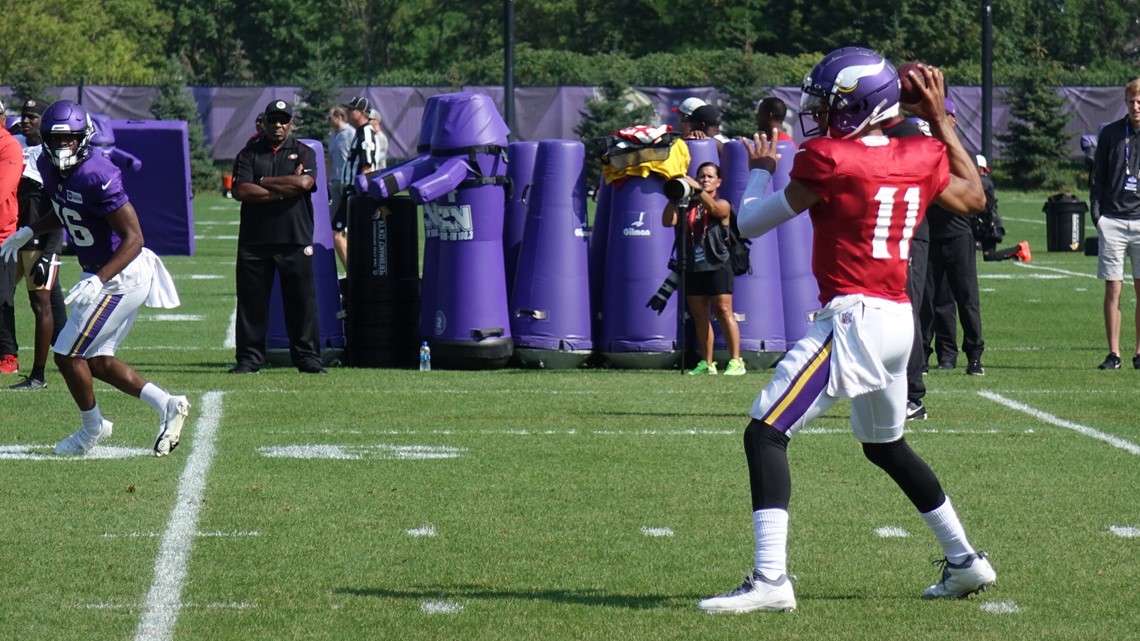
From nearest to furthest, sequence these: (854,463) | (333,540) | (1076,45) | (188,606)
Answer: (188,606)
(333,540)
(854,463)
(1076,45)

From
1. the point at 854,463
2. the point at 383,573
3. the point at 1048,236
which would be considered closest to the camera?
the point at 383,573

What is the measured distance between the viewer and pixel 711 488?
27.4 ft

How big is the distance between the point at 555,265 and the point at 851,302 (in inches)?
292

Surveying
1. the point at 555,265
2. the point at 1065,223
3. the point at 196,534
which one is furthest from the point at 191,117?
the point at 196,534

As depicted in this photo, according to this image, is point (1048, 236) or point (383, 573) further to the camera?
point (1048, 236)

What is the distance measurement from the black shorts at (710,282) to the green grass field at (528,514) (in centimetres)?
66

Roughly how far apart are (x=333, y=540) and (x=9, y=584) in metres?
1.30

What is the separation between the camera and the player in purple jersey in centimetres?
906

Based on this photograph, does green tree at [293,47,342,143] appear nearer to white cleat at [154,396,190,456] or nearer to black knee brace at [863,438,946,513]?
white cleat at [154,396,190,456]

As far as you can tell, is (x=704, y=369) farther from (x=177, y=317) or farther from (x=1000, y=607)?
(x=1000, y=607)

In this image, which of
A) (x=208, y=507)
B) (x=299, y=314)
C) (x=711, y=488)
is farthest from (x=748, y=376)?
(x=208, y=507)

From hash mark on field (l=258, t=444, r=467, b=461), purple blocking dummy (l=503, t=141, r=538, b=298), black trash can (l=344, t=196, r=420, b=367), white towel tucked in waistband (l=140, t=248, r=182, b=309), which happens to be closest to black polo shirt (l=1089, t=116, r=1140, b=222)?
purple blocking dummy (l=503, t=141, r=538, b=298)

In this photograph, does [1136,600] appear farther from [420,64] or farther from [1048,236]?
[420,64]

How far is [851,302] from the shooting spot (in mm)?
5918
